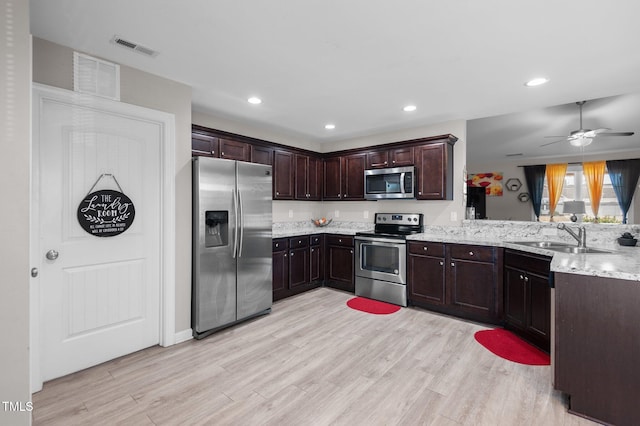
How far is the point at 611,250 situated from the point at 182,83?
445 cm

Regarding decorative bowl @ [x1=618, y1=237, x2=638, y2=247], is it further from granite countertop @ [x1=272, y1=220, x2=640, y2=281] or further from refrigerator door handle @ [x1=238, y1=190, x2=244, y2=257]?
refrigerator door handle @ [x1=238, y1=190, x2=244, y2=257]

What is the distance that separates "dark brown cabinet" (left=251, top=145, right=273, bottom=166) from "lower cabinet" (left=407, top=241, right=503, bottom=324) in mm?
2329

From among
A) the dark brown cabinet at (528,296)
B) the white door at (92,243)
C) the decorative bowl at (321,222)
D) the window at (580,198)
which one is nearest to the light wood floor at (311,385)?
the white door at (92,243)

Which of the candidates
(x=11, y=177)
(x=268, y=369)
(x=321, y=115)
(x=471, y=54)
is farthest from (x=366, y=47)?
(x=268, y=369)

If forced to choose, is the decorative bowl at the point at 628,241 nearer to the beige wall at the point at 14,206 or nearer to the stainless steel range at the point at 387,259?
the stainless steel range at the point at 387,259

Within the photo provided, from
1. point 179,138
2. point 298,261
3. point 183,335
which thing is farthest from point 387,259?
point 179,138

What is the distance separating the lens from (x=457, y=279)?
3592 millimetres

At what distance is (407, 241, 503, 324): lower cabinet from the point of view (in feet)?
11.0

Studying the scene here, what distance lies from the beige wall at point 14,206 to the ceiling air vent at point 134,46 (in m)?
0.74

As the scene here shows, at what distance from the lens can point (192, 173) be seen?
304cm

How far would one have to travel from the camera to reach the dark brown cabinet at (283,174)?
4461 mm

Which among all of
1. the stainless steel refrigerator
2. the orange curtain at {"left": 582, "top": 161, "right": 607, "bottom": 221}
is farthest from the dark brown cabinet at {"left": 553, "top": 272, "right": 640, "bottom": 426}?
the orange curtain at {"left": 582, "top": 161, "right": 607, "bottom": 221}

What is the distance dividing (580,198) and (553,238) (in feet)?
15.8

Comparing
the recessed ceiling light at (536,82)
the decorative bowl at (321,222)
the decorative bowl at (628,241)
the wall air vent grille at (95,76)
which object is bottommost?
the decorative bowl at (628,241)
